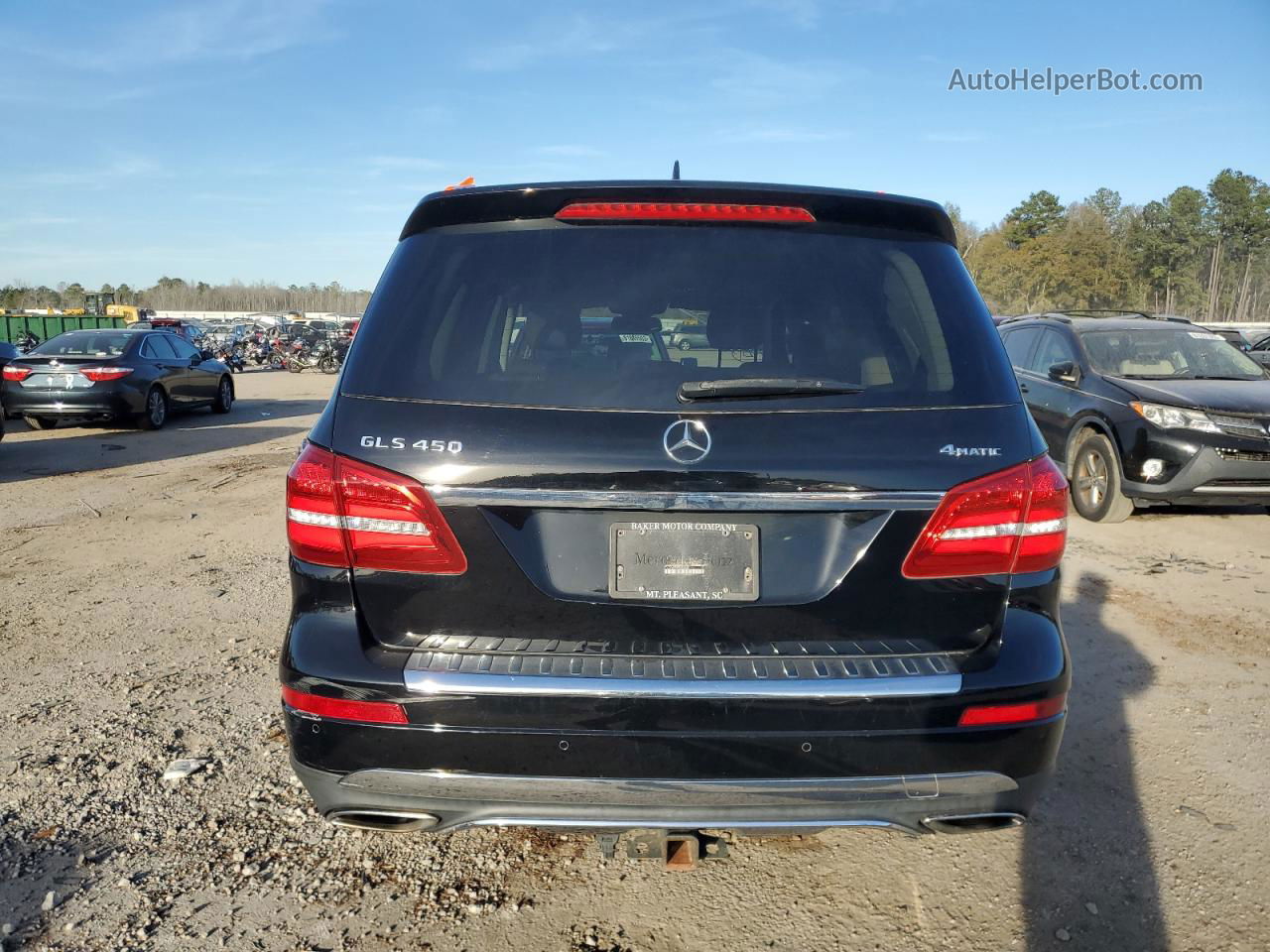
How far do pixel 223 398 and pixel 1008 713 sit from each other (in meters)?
17.9

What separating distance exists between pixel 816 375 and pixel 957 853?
178cm

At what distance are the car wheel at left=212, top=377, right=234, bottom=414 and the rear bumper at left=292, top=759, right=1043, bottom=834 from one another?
16.9 m

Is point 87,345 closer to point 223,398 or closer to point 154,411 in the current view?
point 154,411

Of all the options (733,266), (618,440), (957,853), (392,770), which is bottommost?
(957,853)

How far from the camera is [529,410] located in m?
2.23

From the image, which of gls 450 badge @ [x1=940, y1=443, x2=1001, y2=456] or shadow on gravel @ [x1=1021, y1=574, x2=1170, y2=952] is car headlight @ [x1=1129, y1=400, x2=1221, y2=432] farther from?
gls 450 badge @ [x1=940, y1=443, x2=1001, y2=456]

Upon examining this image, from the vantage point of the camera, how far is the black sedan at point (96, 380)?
1351 centimetres

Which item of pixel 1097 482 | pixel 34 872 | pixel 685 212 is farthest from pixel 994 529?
pixel 1097 482

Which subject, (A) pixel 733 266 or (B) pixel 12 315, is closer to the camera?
(A) pixel 733 266

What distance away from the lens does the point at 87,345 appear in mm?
14266

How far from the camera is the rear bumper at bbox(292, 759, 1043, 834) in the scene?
2.16 m

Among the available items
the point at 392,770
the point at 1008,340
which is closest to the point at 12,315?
the point at 1008,340

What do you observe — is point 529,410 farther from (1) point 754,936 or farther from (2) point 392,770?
(1) point 754,936

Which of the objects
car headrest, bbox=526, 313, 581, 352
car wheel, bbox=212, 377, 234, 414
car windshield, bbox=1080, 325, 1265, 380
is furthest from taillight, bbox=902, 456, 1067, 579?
car wheel, bbox=212, 377, 234, 414
